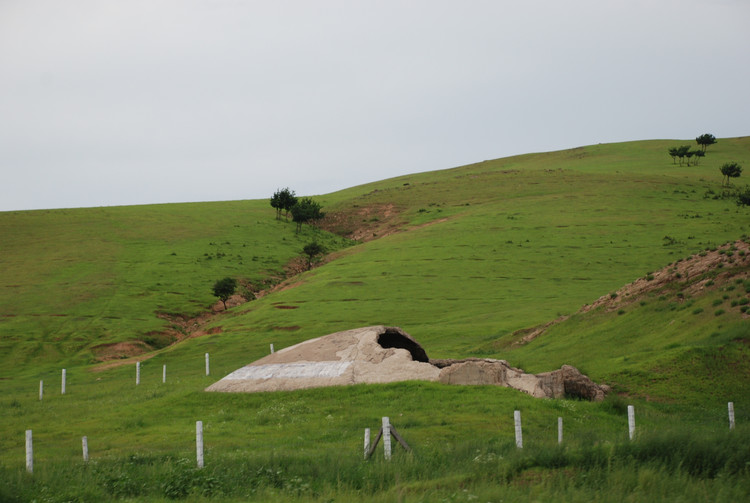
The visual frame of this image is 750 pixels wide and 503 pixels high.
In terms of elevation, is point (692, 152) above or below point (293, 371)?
above

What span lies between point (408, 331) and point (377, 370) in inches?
785

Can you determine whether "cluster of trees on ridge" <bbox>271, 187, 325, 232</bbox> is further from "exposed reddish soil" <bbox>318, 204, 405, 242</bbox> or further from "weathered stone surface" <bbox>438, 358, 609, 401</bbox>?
"weathered stone surface" <bbox>438, 358, 609, 401</bbox>

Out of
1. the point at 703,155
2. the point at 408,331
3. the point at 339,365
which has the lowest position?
the point at 408,331

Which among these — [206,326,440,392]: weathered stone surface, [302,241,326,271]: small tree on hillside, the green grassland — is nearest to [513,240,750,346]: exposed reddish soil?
the green grassland

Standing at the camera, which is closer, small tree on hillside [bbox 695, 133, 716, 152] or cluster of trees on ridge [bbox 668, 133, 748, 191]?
cluster of trees on ridge [bbox 668, 133, 748, 191]

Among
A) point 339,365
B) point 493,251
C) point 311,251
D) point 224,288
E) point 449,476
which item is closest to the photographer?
point 449,476

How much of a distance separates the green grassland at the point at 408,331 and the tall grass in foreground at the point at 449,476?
0.19 ft

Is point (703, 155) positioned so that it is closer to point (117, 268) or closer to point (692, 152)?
point (692, 152)

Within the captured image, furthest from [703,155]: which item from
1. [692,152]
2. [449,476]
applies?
[449,476]

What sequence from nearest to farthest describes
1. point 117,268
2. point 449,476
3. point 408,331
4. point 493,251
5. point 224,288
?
point 449,476
point 408,331
point 224,288
point 493,251
point 117,268

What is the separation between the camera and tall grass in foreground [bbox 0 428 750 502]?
38.2 feet

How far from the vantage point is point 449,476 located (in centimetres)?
1305

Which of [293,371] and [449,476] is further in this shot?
[293,371]

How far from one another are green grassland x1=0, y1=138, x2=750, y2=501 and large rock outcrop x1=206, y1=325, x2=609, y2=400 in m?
0.95
